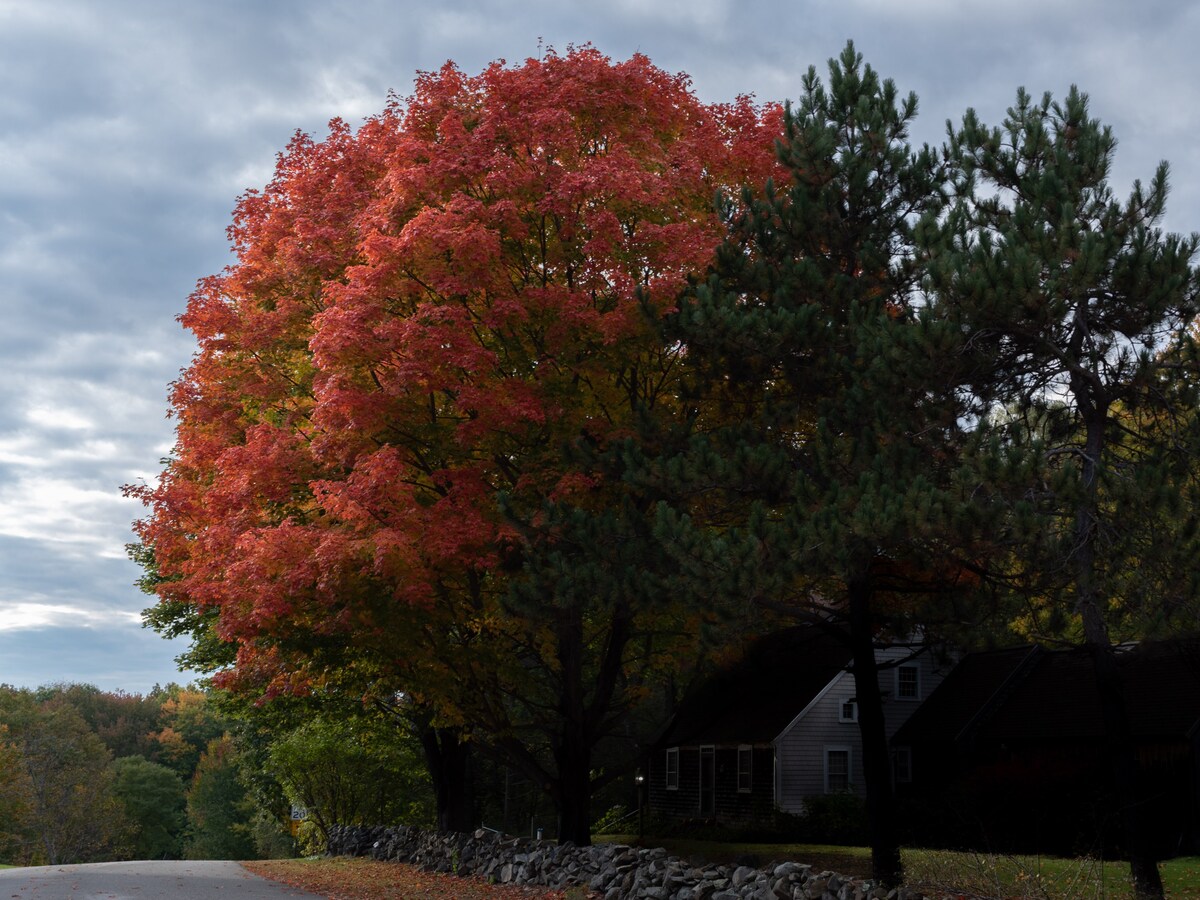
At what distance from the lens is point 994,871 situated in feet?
41.3

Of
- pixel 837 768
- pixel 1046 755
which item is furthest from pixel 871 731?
pixel 837 768

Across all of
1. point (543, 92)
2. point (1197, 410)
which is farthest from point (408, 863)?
point (1197, 410)

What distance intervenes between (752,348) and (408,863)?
1560cm

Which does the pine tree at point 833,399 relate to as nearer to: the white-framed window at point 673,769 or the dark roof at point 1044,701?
the dark roof at point 1044,701

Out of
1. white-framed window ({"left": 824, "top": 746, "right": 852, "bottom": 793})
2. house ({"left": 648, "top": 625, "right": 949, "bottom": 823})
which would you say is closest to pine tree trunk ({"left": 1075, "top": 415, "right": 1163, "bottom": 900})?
house ({"left": 648, "top": 625, "right": 949, "bottom": 823})

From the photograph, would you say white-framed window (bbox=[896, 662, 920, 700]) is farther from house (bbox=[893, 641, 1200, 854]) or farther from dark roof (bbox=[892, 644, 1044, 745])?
house (bbox=[893, 641, 1200, 854])

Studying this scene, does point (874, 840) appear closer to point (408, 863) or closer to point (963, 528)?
point (963, 528)

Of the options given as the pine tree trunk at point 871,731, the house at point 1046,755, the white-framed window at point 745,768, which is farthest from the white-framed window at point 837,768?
the pine tree trunk at point 871,731

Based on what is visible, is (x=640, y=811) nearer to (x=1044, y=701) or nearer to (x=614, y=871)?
(x=1044, y=701)

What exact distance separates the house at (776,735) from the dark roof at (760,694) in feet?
0.15

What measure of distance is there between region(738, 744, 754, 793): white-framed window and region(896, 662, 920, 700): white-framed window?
5.25m

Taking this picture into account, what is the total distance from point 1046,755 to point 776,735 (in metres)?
8.32

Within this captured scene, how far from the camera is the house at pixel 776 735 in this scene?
34.2m

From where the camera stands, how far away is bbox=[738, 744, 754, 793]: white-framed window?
35.2 meters
